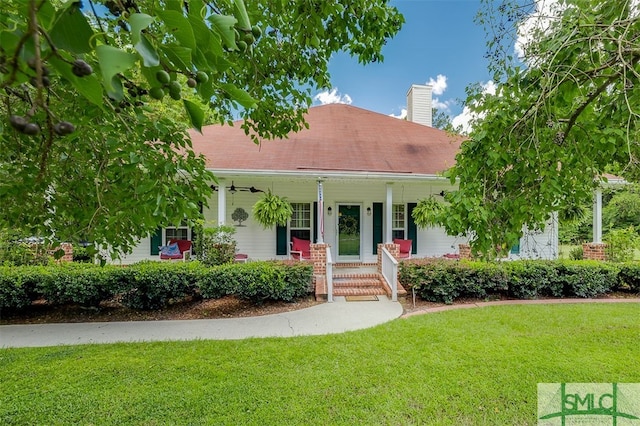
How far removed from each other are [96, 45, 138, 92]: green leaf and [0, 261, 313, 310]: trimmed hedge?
20.3 feet

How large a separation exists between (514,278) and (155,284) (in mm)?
8022

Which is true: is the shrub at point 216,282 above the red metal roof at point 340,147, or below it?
below

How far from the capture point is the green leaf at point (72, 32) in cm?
72

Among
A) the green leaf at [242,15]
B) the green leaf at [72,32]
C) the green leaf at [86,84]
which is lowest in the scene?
the green leaf at [86,84]

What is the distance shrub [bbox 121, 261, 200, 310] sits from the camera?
6.29m

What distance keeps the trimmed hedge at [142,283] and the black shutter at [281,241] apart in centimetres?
325

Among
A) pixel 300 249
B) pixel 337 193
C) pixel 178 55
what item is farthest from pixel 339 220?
pixel 178 55

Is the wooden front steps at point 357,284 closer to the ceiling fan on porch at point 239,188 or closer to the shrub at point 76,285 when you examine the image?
the ceiling fan on porch at point 239,188

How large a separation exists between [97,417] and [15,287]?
4774mm

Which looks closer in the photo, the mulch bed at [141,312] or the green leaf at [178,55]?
the green leaf at [178,55]

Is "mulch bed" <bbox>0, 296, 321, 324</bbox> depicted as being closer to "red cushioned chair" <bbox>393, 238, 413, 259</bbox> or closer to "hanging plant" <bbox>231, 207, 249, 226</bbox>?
"hanging plant" <bbox>231, 207, 249, 226</bbox>

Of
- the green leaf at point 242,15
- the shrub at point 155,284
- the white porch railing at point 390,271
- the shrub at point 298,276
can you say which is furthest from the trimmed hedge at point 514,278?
the green leaf at point 242,15

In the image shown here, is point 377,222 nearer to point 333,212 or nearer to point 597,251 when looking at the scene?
point 333,212

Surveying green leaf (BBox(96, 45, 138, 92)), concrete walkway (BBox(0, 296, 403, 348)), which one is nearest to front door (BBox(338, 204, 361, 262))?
concrete walkway (BBox(0, 296, 403, 348))
